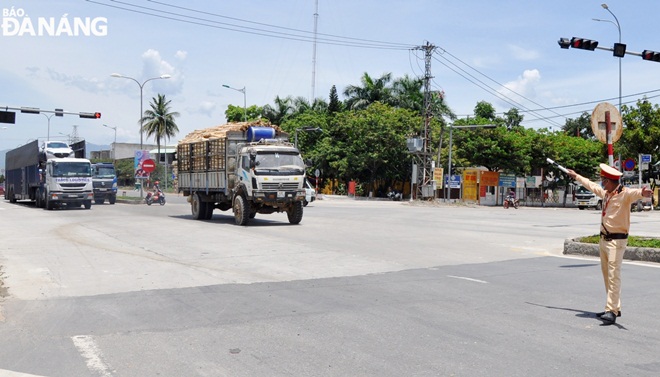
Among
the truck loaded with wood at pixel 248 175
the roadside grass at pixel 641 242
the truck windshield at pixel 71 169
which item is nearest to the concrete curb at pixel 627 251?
the roadside grass at pixel 641 242

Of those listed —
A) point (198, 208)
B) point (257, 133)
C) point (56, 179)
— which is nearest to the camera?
point (257, 133)

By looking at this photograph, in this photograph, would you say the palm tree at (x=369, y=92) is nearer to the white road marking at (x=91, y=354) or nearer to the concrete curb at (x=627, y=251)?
the concrete curb at (x=627, y=251)

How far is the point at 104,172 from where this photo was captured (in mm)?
40375

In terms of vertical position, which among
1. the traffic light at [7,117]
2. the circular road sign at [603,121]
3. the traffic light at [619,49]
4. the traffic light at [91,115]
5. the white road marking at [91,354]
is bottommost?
the white road marking at [91,354]

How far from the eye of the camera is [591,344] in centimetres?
618

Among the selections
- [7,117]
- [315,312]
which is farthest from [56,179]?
[315,312]

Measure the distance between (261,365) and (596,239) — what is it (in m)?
11.4

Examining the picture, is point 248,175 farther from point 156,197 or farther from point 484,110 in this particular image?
point 484,110

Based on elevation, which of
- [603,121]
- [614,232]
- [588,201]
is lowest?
[588,201]

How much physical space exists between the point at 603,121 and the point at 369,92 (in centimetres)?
5595

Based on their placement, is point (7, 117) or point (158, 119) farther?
point (158, 119)

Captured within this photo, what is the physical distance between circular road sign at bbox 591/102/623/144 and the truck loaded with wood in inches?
385

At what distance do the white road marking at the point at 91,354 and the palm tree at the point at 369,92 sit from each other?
209 feet

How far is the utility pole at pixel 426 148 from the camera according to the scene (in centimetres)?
4600
